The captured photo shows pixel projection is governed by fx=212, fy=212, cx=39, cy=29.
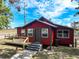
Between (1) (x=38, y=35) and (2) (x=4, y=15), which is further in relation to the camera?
(1) (x=38, y=35)

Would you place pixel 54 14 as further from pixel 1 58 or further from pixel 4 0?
pixel 1 58

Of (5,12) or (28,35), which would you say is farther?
(28,35)

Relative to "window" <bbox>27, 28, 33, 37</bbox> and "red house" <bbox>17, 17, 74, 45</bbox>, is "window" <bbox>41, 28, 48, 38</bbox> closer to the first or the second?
"red house" <bbox>17, 17, 74, 45</bbox>

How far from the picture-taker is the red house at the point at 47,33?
106 feet

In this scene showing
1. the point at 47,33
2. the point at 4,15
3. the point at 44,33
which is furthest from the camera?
the point at 44,33

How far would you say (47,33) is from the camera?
32.3 m

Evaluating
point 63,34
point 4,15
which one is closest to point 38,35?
point 63,34

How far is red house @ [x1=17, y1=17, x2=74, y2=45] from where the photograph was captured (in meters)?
32.2

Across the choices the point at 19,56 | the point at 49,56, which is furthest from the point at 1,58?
the point at 49,56

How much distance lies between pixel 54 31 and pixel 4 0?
938 centimetres

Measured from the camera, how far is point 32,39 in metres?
33.3

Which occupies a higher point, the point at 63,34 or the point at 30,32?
the point at 30,32

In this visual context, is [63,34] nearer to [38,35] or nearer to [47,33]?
[47,33]

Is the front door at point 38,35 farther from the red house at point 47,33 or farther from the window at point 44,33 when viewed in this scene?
the window at point 44,33
